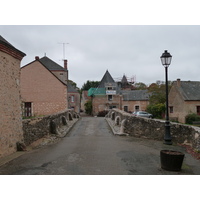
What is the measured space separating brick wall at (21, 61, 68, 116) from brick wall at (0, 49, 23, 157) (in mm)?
16452

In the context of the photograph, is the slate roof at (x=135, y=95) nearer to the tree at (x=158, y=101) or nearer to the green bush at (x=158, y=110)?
the tree at (x=158, y=101)

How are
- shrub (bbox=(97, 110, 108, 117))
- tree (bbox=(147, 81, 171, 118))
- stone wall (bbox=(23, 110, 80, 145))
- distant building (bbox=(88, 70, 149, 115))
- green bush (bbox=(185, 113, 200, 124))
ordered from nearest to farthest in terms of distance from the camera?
stone wall (bbox=(23, 110, 80, 145)) → green bush (bbox=(185, 113, 200, 124)) → tree (bbox=(147, 81, 171, 118)) → shrub (bbox=(97, 110, 108, 117)) → distant building (bbox=(88, 70, 149, 115))

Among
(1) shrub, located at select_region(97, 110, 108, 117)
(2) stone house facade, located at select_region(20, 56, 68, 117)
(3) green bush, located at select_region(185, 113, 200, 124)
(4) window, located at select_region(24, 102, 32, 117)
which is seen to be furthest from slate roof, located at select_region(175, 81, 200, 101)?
(4) window, located at select_region(24, 102, 32, 117)

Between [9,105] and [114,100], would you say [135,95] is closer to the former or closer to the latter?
[114,100]

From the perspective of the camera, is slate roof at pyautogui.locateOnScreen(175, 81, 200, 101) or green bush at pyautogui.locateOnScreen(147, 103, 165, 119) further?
green bush at pyautogui.locateOnScreen(147, 103, 165, 119)

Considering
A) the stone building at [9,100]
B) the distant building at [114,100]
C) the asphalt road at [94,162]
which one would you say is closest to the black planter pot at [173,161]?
the asphalt road at [94,162]

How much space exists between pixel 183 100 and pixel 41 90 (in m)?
20.0

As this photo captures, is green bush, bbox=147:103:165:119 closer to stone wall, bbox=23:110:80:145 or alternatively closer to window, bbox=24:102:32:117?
window, bbox=24:102:32:117

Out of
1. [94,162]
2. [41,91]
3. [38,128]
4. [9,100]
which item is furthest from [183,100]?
[9,100]

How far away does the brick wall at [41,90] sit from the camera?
24.7 metres

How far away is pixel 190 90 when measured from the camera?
32125 millimetres

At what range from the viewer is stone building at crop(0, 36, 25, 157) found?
23.4 ft

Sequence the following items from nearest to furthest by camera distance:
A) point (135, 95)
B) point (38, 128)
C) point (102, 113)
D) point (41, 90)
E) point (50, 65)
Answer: point (38, 128) → point (41, 90) → point (50, 65) → point (102, 113) → point (135, 95)

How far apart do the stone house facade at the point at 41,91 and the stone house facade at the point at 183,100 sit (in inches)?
684
